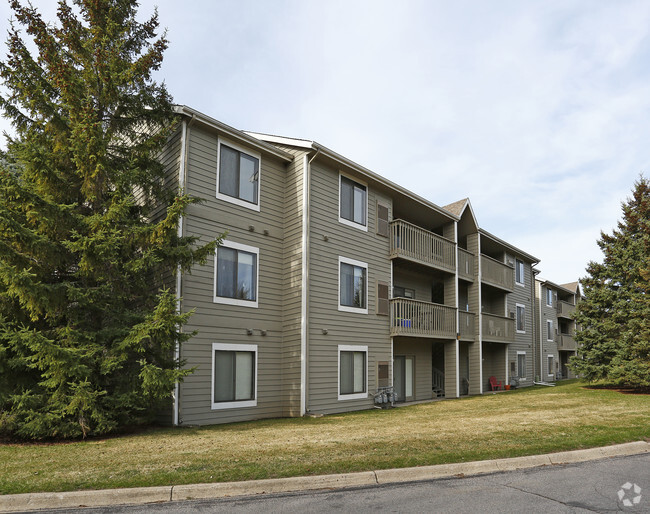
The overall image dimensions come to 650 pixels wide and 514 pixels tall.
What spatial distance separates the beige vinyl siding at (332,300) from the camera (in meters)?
15.4

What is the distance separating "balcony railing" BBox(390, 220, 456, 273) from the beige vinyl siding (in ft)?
A: 3.41

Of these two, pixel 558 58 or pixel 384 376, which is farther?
pixel 384 376

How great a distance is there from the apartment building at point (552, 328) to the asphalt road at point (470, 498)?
31186 millimetres

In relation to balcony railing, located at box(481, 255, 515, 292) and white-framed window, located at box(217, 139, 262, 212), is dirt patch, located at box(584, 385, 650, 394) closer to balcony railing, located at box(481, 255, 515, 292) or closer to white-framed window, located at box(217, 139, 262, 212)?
balcony railing, located at box(481, 255, 515, 292)

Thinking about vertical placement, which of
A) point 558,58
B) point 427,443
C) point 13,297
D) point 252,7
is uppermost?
point 252,7

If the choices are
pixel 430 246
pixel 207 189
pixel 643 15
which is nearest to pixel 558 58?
pixel 643 15

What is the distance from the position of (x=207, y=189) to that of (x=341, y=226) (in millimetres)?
5148

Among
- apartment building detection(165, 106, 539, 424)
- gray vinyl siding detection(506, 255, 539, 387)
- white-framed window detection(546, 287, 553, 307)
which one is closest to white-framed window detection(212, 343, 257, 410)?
apartment building detection(165, 106, 539, 424)

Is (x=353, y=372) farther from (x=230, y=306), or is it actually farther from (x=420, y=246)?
(x=420, y=246)

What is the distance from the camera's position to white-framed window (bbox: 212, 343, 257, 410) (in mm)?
13312

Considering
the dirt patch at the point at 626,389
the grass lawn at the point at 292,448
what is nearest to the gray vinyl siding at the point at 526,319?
the dirt patch at the point at 626,389

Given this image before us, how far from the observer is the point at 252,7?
46.6ft

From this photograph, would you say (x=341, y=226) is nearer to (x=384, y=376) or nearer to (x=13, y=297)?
(x=384, y=376)

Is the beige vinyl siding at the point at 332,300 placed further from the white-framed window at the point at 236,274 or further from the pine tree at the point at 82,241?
the pine tree at the point at 82,241
